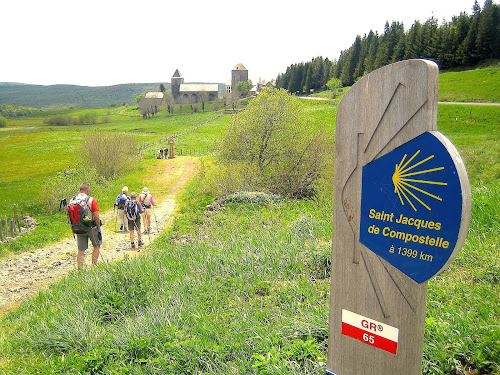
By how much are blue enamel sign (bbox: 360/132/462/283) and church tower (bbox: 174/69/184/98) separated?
429ft

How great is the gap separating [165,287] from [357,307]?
3481 mm

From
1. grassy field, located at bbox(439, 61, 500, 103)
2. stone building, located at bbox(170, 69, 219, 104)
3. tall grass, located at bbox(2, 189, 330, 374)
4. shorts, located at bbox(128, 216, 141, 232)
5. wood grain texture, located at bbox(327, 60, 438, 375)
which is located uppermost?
stone building, located at bbox(170, 69, 219, 104)

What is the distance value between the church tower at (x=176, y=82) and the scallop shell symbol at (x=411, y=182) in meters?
131

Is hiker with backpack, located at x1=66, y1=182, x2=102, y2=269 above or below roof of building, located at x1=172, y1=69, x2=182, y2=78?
below

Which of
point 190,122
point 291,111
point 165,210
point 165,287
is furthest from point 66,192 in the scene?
point 190,122

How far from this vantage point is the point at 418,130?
90.0 inches

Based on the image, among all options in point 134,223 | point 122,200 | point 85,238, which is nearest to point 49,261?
point 122,200

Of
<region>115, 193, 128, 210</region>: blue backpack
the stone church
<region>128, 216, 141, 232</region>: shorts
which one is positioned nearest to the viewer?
<region>128, 216, 141, 232</region>: shorts

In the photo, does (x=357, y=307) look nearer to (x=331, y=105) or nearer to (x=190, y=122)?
(x=331, y=105)

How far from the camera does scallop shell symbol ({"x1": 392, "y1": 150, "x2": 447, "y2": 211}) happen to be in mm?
2225

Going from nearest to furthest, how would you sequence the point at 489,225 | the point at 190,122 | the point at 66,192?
1. the point at 489,225
2. the point at 66,192
3. the point at 190,122

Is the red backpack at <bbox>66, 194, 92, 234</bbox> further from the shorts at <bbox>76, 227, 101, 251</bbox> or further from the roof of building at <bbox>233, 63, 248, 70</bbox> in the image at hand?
the roof of building at <bbox>233, 63, 248, 70</bbox>

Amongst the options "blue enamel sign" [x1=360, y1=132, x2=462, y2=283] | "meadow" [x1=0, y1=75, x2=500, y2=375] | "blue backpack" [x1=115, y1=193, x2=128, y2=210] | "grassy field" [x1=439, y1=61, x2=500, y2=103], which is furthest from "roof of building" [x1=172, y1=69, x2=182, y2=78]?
"blue enamel sign" [x1=360, y1=132, x2=462, y2=283]

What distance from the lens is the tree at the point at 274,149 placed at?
20703mm
